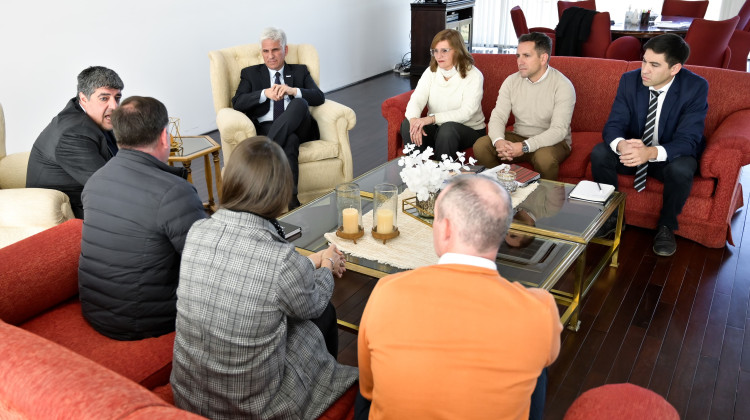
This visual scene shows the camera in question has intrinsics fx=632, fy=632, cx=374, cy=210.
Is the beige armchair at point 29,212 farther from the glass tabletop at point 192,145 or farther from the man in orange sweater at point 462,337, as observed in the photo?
the man in orange sweater at point 462,337

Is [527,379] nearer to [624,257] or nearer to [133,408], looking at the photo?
[133,408]

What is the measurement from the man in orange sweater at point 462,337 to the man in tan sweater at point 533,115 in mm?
2491

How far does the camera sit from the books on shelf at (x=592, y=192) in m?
3.01

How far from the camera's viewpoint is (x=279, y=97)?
412 cm

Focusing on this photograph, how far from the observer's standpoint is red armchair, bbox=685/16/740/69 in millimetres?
5719

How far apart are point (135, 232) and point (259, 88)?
2.48m

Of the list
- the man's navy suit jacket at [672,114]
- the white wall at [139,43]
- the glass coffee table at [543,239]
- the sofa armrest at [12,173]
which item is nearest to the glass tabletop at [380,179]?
the glass coffee table at [543,239]

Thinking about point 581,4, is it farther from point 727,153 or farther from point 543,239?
point 543,239

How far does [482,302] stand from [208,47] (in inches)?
199

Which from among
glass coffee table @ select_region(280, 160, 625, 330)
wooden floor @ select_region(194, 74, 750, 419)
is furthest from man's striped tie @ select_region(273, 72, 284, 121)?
wooden floor @ select_region(194, 74, 750, 419)

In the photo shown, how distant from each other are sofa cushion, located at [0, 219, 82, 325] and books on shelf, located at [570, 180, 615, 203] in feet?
7.25

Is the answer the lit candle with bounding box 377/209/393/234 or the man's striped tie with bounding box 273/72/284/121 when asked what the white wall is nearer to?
the man's striped tie with bounding box 273/72/284/121

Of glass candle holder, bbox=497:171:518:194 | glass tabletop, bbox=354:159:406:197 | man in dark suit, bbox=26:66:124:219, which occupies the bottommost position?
glass tabletop, bbox=354:159:406:197

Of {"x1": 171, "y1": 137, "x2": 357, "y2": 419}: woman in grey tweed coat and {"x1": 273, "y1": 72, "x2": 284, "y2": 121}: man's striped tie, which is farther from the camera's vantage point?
{"x1": 273, "y1": 72, "x2": 284, "y2": 121}: man's striped tie
